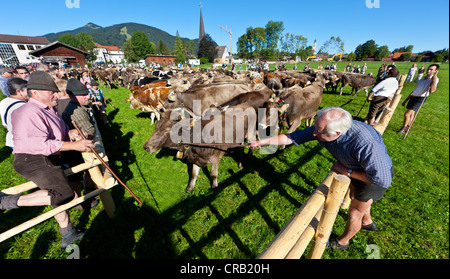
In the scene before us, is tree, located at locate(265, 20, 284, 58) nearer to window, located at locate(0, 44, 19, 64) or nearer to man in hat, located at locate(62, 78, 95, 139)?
man in hat, located at locate(62, 78, 95, 139)

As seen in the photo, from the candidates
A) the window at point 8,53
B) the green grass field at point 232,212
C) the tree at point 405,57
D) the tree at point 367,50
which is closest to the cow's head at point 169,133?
the green grass field at point 232,212

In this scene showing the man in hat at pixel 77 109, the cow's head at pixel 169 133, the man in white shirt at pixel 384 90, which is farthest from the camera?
the man in white shirt at pixel 384 90

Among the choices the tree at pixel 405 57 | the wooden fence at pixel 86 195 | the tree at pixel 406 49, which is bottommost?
the wooden fence at pixel 86 195

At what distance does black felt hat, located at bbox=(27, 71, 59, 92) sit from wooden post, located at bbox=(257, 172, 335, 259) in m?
3.83

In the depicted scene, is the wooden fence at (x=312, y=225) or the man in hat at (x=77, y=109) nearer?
the wooden fence at (x=312, y=225)

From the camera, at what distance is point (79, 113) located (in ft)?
13.3

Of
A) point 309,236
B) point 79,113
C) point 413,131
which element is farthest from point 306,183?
point 413,131

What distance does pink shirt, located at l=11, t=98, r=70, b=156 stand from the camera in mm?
2350

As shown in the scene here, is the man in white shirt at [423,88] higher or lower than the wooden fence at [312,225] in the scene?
higher

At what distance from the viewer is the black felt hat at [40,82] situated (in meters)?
2.51

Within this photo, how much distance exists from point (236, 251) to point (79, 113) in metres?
4.90

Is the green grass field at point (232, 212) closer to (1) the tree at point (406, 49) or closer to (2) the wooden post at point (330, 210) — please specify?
(2) the wooden post at point (330, 210)

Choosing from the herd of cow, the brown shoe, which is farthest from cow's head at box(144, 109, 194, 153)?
the brown shoe

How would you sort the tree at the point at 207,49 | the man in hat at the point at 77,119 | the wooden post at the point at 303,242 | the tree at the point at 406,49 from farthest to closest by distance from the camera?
the tree at the point at 406,49 < the tree at the point at 207,49 < the man in hat at the point at 77,119 < the wooden post at the point at 303,242
